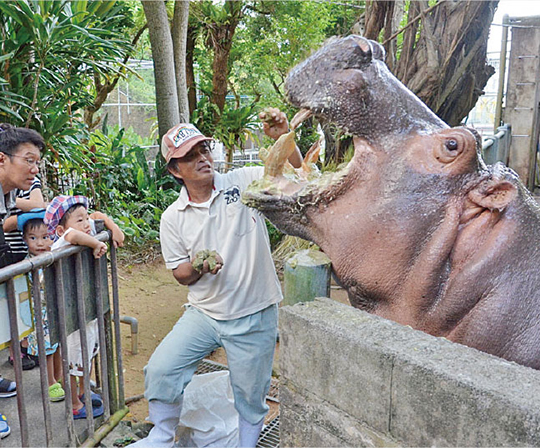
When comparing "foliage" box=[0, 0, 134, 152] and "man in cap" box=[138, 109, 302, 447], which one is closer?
"man in cap" box=[138, 109, 302, 447]

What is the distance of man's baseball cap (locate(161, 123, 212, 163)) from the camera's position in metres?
2.91

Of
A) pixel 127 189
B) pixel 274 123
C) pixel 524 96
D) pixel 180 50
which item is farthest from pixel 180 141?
pixel 524 96

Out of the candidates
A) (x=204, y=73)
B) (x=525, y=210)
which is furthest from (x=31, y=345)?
(x=204, y=73)

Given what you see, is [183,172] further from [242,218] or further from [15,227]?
[15,227]

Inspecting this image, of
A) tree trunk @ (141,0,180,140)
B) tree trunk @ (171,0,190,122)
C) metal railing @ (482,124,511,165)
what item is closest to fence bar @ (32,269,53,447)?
metal railing @ (482,124,511,165)

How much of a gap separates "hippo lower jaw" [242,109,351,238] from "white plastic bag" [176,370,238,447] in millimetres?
2079

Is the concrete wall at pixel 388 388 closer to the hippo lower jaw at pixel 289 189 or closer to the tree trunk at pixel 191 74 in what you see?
the hippo lower jaw at pixel 289 189

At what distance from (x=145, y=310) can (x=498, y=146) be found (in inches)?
190

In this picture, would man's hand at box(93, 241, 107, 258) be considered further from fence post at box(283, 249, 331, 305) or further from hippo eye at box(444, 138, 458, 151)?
hippo eye at box(444, 138, 458, 151)

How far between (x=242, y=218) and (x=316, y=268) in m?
0.71

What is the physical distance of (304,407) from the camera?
5.61 ft

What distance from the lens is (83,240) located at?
2.95m

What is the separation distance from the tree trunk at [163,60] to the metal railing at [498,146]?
188 inches

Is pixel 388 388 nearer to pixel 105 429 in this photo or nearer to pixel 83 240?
pixel 83 240
